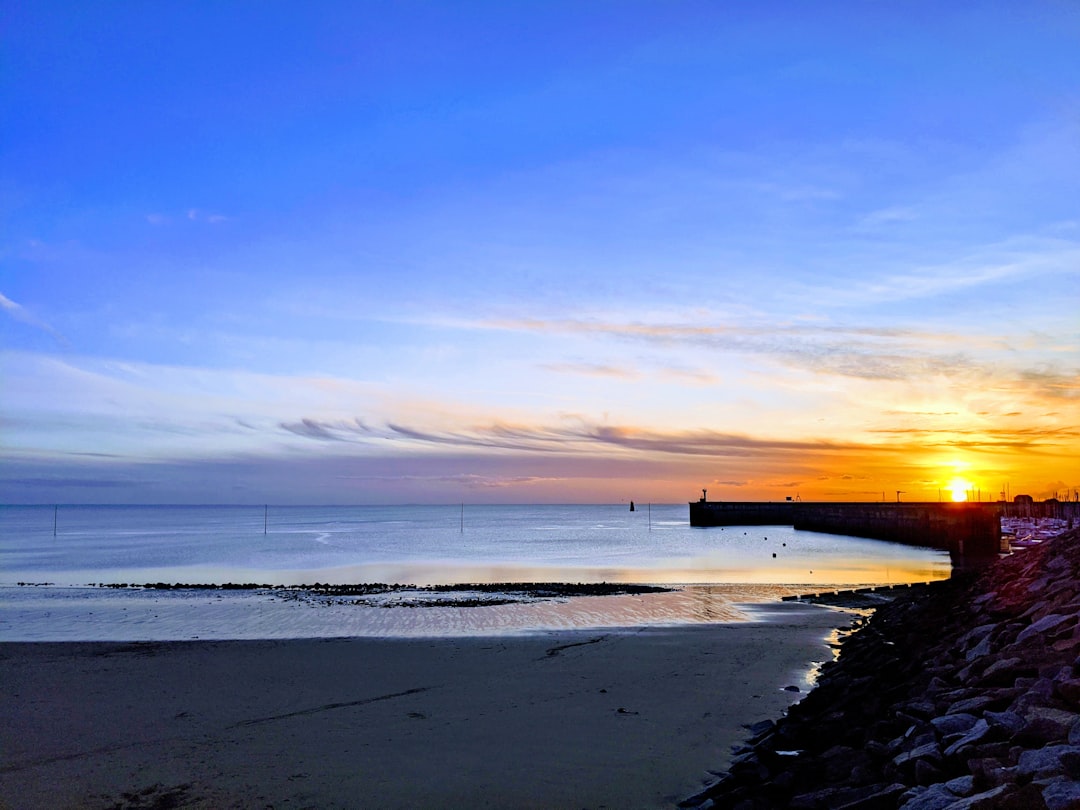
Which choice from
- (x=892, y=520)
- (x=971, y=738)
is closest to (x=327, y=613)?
(x=971, y=738)

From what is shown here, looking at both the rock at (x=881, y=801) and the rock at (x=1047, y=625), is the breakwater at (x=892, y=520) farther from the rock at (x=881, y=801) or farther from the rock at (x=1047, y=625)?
the rock at (x=881, y=801)

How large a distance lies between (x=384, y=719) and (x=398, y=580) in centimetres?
2917

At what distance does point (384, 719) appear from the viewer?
11984mm

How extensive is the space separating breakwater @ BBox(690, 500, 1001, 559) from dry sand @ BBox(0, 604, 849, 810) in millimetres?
34551

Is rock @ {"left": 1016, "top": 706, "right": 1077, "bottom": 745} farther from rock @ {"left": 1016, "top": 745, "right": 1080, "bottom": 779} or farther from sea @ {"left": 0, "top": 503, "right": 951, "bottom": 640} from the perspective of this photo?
sea @ {"left": 0, "top": 503, "right": 951, "bottom": 640}

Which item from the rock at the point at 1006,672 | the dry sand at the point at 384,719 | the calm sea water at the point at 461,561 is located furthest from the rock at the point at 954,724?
the calm sea water at the point at 461,561

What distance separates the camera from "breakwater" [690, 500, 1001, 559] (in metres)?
47.6

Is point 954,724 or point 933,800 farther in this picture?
point 954,724

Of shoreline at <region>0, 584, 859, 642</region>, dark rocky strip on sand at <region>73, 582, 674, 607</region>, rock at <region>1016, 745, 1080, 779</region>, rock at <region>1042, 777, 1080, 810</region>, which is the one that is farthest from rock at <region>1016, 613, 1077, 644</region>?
dark rocky strip on sand at <region>73, 582, 674, 607</region>

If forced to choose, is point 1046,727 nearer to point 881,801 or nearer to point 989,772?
point 989,772

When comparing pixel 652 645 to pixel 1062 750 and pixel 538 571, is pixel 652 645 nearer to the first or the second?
pixel 1062 750

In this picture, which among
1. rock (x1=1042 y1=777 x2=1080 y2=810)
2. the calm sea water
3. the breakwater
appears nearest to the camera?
rock (x1=1042 y1=777 x2=1080 y2=810)

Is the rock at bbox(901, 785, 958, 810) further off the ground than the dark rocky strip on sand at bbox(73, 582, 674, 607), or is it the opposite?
the rock at bbox(901, 785, 958, 810)

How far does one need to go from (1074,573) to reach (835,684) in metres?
4.17
